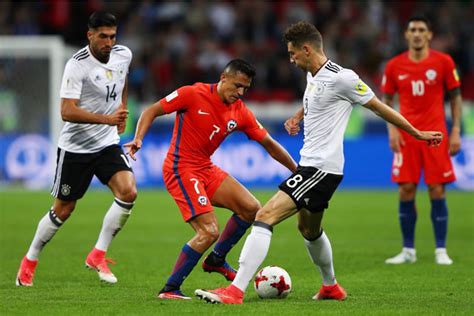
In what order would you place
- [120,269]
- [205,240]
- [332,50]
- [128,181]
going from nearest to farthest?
[205,240] → [128,181] → [120,269] → [332,50]

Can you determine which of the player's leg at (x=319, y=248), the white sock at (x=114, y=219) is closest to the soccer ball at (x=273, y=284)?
the player's leg at (x=319, y=248)

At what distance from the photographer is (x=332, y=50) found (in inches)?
908

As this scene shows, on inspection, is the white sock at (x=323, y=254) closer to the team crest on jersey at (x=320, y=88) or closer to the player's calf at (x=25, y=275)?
the team crest on jersey at (x=320, y=88)

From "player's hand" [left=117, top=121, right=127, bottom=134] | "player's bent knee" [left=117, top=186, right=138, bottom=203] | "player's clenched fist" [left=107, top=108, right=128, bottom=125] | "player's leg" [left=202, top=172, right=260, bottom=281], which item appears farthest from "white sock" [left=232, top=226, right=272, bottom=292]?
"player's bent knee" [left=117, top=186, right=138, bottom=203]

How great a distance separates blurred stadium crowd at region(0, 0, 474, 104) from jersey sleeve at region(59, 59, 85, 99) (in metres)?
13.2

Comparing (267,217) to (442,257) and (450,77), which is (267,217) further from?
(450,77)

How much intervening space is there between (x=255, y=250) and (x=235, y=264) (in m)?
3.04

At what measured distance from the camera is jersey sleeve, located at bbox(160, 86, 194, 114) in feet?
26.9

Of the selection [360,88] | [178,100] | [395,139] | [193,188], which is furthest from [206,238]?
[395,139]

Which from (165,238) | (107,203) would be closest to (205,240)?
(165,238)

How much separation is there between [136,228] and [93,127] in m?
5.61

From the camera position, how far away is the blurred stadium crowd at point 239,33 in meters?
22.6

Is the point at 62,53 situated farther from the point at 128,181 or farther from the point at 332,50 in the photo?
the point at 128,181

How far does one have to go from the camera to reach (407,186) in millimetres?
11031
